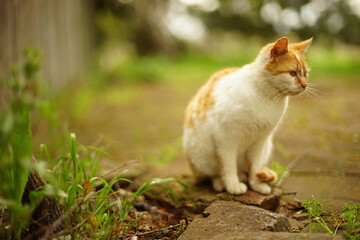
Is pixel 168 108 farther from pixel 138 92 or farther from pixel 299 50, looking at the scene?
pixel 299 50

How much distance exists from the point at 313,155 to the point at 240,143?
1.06 metres

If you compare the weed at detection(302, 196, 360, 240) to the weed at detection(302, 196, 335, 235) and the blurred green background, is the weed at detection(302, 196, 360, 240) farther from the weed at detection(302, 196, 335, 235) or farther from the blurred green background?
the blurred green background

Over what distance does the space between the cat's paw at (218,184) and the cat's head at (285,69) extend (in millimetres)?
719

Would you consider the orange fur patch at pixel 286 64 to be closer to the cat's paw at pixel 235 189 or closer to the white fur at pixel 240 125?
the white fur at pixel 240 125

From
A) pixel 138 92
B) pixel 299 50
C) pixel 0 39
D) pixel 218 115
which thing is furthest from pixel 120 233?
pixel 138 92

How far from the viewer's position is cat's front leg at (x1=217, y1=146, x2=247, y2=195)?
85.8 inches

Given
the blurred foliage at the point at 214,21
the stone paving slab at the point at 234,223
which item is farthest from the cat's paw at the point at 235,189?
the blurred foliage at the point at 214,21

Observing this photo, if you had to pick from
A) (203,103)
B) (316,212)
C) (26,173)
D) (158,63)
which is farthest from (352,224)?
(158,63)

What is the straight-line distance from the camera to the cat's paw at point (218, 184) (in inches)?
91.7

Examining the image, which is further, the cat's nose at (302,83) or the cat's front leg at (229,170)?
the cat's front leg at (229,170)

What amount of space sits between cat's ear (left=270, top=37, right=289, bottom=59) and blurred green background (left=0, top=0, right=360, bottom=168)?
35 cm

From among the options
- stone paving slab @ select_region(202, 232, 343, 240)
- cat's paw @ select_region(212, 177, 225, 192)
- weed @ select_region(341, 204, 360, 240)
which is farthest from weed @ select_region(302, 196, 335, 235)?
cat's paw @ select_region(212, 177, 225, 192)

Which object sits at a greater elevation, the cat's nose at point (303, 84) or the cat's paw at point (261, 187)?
the cat's nose at point (303, 84)

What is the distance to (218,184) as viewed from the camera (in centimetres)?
235
